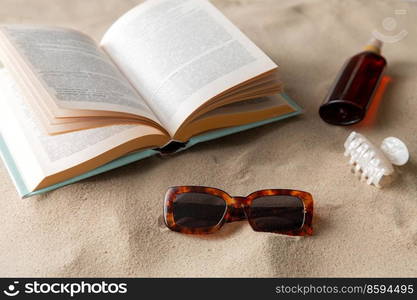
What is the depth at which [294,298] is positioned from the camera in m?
0.97

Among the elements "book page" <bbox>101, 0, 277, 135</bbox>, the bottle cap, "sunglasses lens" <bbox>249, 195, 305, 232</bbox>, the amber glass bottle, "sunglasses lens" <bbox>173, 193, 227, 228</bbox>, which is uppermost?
A: "book page" <bbox>101, 0, 277, 135</bbox>

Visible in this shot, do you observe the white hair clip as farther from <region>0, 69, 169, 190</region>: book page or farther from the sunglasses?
<region>0, 69, 169, 190</region>: book page

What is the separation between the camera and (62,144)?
1.16 metres

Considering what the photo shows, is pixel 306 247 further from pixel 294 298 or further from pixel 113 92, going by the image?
pixel 113 92

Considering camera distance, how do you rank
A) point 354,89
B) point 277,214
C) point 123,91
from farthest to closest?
point 354,89
point 123,91
point 277,214

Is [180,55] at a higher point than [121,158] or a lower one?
higher

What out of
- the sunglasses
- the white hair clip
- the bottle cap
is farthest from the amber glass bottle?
the sunglasses

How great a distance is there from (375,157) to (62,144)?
2.24 feet

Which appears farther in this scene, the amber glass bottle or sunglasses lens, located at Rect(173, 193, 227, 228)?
the amber glass bottle

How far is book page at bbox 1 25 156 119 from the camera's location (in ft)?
3.58

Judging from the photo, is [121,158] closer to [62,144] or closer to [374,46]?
[62,144]

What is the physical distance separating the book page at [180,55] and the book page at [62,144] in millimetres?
76

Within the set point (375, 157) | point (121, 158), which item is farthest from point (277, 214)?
point (121, 158)

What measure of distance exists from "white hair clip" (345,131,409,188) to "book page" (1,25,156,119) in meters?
0.46
